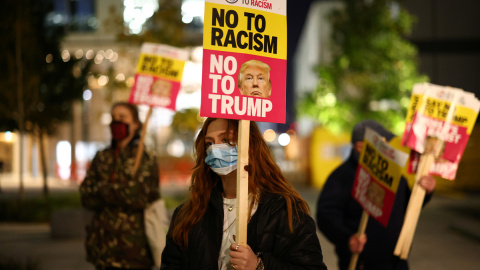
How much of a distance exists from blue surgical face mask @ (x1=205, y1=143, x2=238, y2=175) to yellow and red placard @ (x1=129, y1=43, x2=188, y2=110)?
3666mm

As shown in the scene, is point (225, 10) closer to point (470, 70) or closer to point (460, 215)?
point (460, 215)

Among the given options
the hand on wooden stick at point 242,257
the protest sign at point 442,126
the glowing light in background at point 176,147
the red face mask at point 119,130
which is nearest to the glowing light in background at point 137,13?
the red face mask at point 119,130

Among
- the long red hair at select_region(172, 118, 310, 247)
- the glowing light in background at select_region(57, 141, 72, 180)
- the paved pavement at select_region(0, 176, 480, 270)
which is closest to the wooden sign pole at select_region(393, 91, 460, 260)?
the long red hair at select_region(172, 118, 310, 247)

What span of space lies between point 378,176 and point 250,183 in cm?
189

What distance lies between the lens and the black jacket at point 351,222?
4.55m

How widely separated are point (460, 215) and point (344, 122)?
310 inches

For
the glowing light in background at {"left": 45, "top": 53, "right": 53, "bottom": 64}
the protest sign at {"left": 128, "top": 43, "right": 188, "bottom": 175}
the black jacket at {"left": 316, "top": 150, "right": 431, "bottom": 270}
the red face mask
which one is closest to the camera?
the black jacket at {"left": 316, "top": 150, "right": 431, "bottom": 270}

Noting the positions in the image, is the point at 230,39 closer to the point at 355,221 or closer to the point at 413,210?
the point at 413,210

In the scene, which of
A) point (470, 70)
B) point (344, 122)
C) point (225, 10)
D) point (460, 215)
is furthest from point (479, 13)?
point (225, 10)

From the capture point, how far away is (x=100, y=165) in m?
4.92

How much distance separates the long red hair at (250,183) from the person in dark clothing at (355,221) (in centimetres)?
166

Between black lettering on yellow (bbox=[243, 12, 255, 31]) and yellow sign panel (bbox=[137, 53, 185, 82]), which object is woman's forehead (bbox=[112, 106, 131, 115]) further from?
black lettering on yellow (bbox=[243, 12, 255, 31])

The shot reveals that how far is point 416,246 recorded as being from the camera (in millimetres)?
11727

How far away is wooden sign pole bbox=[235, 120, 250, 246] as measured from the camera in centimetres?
267
